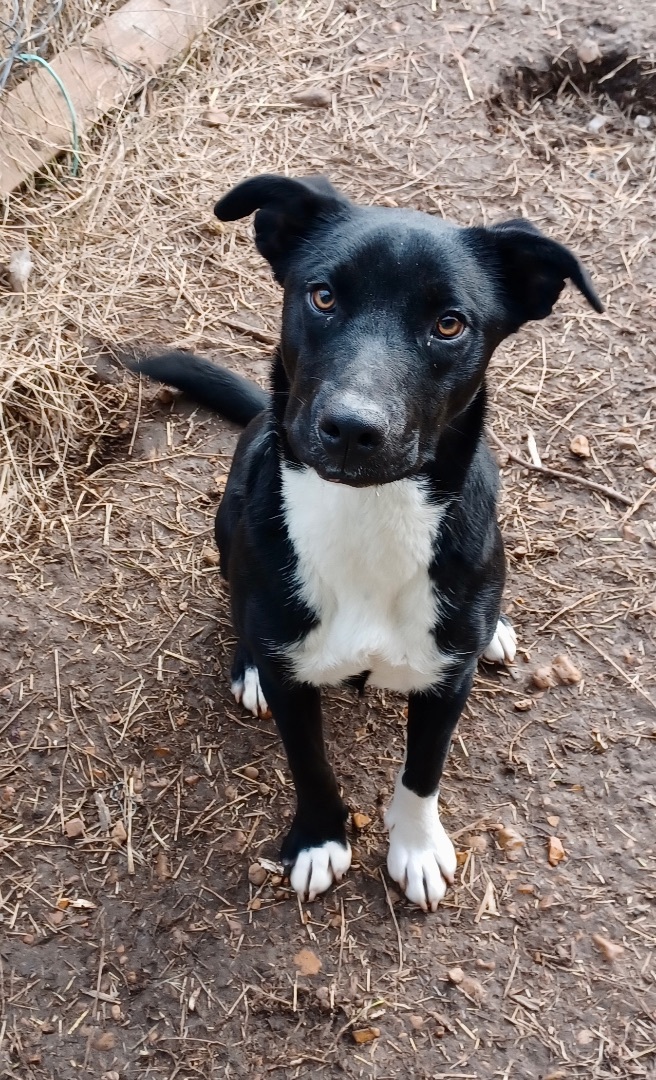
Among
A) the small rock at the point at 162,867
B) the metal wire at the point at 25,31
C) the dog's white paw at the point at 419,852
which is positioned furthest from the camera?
the metal wire at the point at 25,31

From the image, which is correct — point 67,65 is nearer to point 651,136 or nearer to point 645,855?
point 651,136

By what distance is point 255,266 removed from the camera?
3.92m

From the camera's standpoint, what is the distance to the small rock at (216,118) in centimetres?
437

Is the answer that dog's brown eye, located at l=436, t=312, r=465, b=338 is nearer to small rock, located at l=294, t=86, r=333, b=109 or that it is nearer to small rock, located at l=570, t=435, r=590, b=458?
small rock, located at l=570, t=435, r=590, b=458

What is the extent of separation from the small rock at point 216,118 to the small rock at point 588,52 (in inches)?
67.5

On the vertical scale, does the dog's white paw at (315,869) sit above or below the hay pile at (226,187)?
below

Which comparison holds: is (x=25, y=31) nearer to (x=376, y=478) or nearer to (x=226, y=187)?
(x=226, y=187)

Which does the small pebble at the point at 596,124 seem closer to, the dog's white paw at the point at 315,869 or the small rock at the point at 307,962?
the dog's white paw at the point at 315,869

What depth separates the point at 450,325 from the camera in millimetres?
1767

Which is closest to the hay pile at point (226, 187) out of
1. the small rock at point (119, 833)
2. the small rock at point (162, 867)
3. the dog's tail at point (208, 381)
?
the dog's tail at point (208, 381)

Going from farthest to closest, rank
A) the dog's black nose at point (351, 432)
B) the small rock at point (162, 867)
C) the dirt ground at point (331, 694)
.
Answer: the small rock at point (162, 867), the dirt ground at point (331, 694), the dog's black nose at point (351, 432)

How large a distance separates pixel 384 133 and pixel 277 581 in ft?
10.1

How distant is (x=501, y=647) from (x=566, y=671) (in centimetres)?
22

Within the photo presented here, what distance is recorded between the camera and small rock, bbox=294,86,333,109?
4.45 metres
